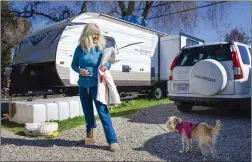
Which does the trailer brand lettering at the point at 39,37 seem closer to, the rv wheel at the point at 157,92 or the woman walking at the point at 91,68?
the woman walking at the point at 91,68

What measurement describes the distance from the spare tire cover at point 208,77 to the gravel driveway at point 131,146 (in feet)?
2.38

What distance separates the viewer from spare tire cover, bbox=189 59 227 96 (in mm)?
5773

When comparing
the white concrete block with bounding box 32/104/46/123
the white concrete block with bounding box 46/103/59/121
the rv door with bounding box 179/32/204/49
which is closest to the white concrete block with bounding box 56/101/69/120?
the white concrete block with bounding box 46/103/59/121

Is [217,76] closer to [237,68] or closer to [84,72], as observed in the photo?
[237,68]

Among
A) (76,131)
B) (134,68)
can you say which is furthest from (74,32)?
(76,131)

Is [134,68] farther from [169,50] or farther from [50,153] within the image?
[50,153]

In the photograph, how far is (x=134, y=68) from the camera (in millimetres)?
11109

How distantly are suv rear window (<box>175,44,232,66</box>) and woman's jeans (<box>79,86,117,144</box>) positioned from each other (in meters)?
3.13

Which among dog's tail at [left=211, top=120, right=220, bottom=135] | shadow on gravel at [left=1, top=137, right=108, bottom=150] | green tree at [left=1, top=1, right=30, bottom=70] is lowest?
shadow on gravel at [left=1, top=137, right=108, bottom=150]

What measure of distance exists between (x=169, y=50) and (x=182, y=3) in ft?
23.5

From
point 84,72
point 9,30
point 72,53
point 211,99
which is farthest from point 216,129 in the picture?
point 9,30

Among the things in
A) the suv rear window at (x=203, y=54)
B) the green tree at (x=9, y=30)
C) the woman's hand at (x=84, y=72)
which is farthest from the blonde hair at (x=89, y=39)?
the green tree at (x=9, y=30)

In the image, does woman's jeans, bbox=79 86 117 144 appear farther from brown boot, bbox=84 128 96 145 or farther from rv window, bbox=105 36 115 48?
rv window, bbox=105 36 115 48

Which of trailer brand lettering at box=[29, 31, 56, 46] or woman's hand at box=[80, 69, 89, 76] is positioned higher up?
trailer brand lettering at box=[29, 31, 56, 46]
